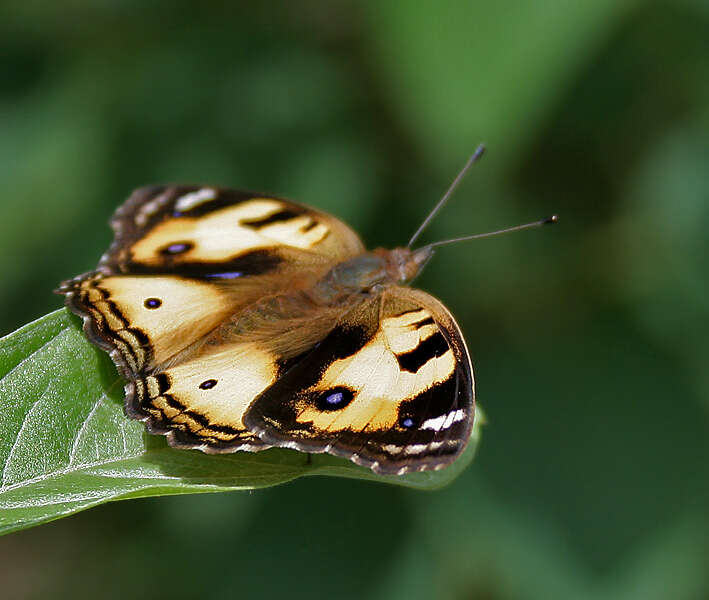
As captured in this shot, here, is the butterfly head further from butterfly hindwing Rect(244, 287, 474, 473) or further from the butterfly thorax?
butterfly hindwing Rect(244, 287, 474, 473)

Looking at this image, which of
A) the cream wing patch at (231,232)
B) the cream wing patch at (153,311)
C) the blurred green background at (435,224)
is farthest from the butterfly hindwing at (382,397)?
the blurred green background at (435,224)

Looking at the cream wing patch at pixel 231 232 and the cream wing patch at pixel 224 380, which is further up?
the cream wing patch at pixel 231 232

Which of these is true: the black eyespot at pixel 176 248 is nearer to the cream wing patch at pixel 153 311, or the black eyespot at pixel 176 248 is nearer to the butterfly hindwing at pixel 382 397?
the cream wing patch at pixel 153 311

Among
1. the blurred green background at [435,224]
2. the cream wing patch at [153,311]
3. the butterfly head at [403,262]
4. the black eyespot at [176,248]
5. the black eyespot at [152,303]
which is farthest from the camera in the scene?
the blurred green background at [435,224]

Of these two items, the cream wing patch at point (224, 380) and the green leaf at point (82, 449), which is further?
the cream wing patch at point (224, 380)

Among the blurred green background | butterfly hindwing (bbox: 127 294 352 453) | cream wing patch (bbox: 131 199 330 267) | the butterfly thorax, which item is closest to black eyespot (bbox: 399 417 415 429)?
butterfly hindwing (bbox: 127 294 352 453)

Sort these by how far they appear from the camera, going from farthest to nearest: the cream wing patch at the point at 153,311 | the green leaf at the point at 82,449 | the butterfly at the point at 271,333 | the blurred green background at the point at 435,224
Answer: the blurred green background at the point at 435,224, the cream wing patch at the point at 153,311, the butterfly at the point at 271,333, the green leaf at the point at 82,449

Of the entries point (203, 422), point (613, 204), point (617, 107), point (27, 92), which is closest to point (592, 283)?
point (613, 204)
